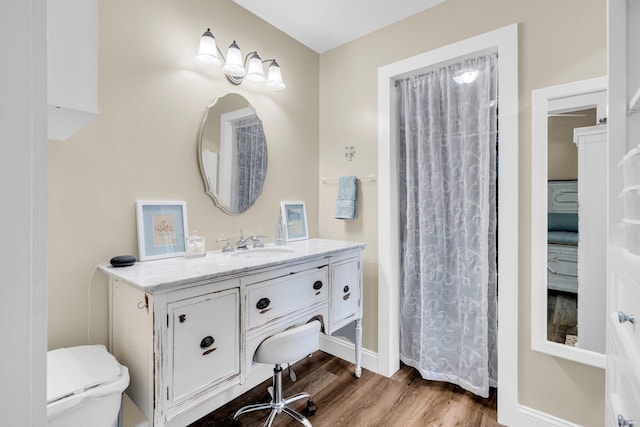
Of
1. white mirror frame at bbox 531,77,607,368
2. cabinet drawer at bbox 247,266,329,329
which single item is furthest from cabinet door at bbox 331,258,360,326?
white mirror frame at bbox 531,77,607,368

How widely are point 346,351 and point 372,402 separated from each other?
0.57 meters

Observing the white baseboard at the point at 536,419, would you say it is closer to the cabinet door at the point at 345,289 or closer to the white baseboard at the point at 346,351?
the white baseboard at the point at 346,351

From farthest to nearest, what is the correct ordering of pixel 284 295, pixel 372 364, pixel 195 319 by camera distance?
pixel 372 364 < pixel 284 295 < pixel 195 319

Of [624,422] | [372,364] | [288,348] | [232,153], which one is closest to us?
[624,422]

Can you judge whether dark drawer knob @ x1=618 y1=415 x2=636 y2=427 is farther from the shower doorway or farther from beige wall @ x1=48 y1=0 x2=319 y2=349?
beige wall @ x1=48 y1=0 x2=319 y2=349

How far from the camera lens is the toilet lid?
1.06 m

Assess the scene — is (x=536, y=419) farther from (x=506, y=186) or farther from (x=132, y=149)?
(x=132, y=149)

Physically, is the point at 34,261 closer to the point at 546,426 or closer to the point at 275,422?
the point at 275,422

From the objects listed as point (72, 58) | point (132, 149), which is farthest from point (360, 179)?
point (72, 58)

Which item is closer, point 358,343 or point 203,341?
point 203,341

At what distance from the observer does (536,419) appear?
5.76ft

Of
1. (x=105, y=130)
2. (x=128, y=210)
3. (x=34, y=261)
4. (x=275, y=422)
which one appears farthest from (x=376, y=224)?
(x=34, y=261)

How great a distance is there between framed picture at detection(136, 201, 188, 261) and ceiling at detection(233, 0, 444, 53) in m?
1.49

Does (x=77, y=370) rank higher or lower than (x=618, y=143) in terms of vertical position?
lower
